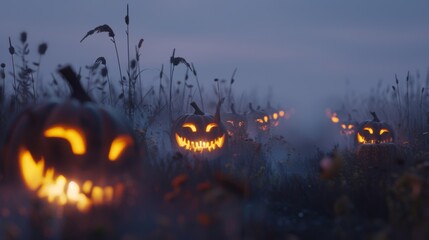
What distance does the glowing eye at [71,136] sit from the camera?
4113 mm

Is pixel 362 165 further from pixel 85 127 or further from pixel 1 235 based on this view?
pixel 1 235

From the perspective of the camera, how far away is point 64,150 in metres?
4.05

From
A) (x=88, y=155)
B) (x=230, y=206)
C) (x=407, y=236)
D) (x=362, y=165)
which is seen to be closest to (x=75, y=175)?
(x=88, y=155)

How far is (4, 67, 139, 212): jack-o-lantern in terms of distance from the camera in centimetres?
405

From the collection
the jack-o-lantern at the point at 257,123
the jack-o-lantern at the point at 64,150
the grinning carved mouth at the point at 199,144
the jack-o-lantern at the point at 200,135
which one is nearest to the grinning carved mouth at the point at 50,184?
the jack-o-lantern at the point at 64,150

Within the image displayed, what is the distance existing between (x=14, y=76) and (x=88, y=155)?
2937 mm

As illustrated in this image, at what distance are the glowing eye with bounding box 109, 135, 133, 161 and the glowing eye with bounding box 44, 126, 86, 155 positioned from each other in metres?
0.26

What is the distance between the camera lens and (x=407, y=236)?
3.21 m

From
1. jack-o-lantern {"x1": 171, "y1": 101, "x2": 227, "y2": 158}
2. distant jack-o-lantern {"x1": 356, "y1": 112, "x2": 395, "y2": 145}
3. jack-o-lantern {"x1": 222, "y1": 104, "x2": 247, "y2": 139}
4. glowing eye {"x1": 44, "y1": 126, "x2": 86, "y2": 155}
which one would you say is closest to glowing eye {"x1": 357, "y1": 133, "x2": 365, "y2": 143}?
distant jack-o-lantern {"x1": 356, "y1": 112, "x2": 395, "y2": 145}

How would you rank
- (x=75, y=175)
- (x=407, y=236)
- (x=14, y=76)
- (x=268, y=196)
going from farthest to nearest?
(x=14, y=76)
(x=268, y=196)
(x=75, y=175)
(x=407, y=236)

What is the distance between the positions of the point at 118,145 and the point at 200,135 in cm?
374

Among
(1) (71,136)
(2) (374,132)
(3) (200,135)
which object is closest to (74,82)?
(1) (71,136)

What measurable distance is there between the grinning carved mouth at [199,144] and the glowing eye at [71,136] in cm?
407

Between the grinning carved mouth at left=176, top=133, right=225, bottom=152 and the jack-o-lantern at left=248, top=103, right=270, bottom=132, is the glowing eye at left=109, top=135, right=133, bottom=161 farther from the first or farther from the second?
the jack-o-lantern at left=248, top=103, right=270, bottom=132
